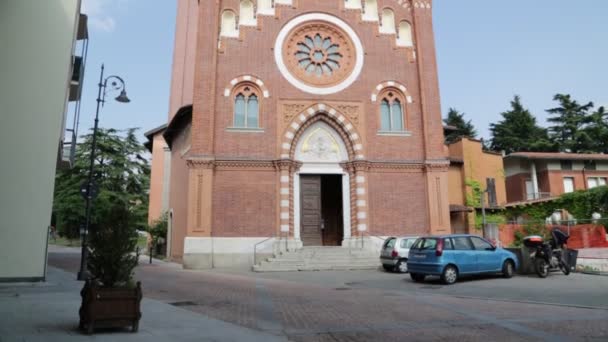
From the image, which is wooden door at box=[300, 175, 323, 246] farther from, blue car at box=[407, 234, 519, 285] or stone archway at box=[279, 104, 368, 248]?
blue car at box=[407, 234, 519, 285]

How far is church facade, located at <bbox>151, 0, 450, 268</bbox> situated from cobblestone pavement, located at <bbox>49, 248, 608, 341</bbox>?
609cm

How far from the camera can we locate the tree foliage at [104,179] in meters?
37.0

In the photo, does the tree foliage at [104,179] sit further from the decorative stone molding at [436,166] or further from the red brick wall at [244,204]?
the decorative stone molding at [436,166]

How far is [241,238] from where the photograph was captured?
62.7ft

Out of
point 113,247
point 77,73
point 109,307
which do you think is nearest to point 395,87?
point 77,73

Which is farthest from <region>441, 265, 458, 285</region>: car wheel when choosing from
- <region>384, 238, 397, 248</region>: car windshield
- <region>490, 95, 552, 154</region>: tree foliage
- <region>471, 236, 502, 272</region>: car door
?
<region>490, 95, 552, 154</region>: tree foliage

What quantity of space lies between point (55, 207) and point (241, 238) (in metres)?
26.1

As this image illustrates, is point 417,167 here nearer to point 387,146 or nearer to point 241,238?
point 387,146

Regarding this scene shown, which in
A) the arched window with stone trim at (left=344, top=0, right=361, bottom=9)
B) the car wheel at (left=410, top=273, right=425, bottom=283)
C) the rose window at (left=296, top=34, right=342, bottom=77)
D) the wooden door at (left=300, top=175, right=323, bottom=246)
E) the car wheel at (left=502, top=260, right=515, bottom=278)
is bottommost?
the car wheel at (left=410, top=273, right=425, bottom=283)

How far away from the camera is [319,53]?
72.4 feet

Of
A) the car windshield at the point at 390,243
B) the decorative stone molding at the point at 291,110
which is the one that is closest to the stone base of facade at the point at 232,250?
the car windshield at the point at 390,243

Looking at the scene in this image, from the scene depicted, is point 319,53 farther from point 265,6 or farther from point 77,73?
point 77,73

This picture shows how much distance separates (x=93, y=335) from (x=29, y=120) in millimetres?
8623

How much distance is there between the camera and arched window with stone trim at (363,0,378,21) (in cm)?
2248
